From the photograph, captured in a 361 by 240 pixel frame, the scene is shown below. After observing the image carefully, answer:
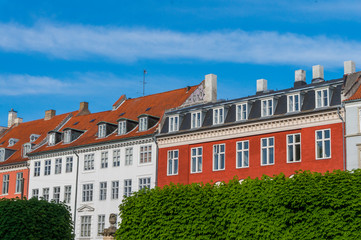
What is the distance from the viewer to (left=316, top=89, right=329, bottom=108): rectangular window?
47406mm

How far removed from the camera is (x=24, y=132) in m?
79.8

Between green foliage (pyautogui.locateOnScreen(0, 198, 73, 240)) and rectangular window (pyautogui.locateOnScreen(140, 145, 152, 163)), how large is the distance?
56.7ft

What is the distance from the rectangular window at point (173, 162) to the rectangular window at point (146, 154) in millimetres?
2169

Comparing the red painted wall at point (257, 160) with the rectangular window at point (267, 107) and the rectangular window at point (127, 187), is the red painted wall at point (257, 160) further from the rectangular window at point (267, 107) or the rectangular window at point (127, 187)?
the rectangular window at point (127, 187)

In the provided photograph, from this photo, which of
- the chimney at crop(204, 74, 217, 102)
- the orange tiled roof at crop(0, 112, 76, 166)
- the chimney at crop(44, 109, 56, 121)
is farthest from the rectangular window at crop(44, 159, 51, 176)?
the chimney at crop(204, 74, 217, 102)

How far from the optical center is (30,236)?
39.0 metres

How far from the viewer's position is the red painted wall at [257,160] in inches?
1818

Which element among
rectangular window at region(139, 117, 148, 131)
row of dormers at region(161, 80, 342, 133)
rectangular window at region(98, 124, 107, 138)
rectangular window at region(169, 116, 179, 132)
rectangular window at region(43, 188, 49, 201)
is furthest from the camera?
rectangular window at region(43, 188, 49, 201)

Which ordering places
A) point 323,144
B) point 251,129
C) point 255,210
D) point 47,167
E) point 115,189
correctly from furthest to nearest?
point 47,167
point 115,189
point 251,129
point 323,144
point 255,210

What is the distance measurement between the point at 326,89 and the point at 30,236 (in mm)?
23421

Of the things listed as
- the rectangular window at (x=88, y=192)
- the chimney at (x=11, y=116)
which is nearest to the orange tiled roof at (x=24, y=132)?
the chimney at (x=11, y=116)

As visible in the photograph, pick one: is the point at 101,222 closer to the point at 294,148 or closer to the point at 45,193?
the point at 45,193

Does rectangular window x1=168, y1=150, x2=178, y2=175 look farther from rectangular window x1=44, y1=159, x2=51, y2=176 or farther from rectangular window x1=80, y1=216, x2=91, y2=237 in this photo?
rectangular window x1=44, y1=159, x2=51, y2=176

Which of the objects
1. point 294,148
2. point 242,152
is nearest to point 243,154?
point 242,152
